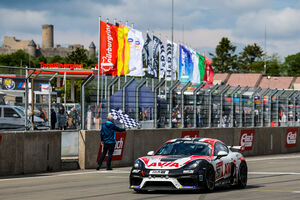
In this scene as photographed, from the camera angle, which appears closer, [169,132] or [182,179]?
[182,179]

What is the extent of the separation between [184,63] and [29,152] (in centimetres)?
2468

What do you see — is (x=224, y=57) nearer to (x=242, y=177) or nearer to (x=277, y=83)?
(x=277, y=83)

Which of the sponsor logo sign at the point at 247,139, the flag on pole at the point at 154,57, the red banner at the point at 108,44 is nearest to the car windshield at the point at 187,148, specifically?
the sponsor logo sign at the point at 247,139

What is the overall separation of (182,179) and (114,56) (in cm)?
2516

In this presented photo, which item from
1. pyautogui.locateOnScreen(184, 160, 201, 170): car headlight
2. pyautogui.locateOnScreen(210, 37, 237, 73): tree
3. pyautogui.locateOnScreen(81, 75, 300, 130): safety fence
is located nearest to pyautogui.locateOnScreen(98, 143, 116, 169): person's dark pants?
pyautogui.locateOnScreen(81, 75, 300, 130): safety fence

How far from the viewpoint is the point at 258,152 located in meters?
29.0

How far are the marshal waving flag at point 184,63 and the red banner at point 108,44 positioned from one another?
6.34m

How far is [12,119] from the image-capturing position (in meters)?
17.4

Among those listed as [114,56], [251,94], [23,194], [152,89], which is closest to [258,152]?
[251,94]

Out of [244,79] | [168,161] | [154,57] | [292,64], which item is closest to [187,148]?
[168,161]

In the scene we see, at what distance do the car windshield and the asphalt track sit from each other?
0.87m

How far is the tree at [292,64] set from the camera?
181 meters

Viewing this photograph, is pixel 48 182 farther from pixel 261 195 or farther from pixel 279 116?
pixel 279 116


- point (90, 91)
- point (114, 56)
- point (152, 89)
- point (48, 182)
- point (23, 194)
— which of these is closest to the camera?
point (23, 194)
